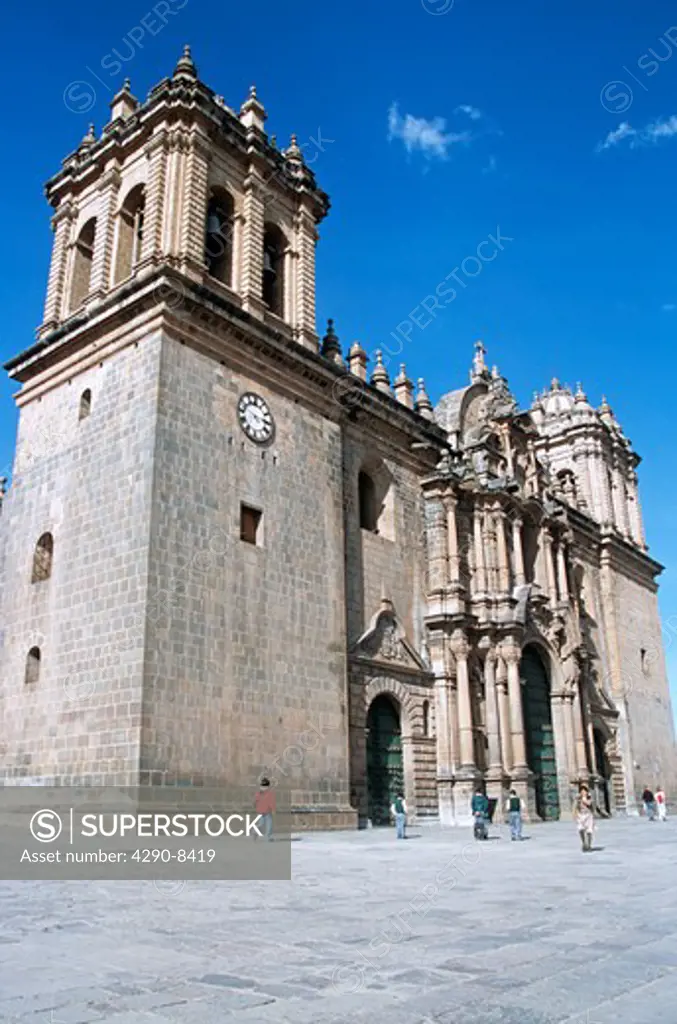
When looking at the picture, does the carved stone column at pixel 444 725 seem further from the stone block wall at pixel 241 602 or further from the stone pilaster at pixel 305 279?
the stone pilaster at pixel 305 279

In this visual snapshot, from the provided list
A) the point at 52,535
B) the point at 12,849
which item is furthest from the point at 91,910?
the point at 52,535

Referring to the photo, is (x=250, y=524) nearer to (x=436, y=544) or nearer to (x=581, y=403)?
(x=436, y=544)

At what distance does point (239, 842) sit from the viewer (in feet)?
45.2

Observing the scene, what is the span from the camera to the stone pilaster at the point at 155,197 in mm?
17703

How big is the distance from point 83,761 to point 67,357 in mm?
8716

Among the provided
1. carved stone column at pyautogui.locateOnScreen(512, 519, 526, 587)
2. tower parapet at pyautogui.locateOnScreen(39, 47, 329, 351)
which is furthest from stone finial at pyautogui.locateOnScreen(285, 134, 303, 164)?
carved stone column at pyautogui.locateOnScreen(512, 519, 526, 587)

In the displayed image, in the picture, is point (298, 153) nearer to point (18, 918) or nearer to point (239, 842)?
point (239, 842)

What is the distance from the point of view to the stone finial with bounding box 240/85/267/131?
20.8 meters

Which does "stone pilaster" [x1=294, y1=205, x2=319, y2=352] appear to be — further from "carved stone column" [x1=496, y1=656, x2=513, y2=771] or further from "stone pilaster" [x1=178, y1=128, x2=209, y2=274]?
"carved stone column" [x1=496, y1=656, x2=513, y2=771]

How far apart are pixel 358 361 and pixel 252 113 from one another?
6.48 m

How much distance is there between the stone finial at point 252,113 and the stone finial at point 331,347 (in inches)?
198

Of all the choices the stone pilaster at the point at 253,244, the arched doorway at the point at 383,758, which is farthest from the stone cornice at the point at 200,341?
the arched doorway at the point at 383,758

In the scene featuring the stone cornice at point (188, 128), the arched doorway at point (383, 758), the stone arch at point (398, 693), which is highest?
the stone cornice at point (188, 128)

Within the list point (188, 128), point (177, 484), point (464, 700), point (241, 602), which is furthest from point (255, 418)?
point (464, 700)
